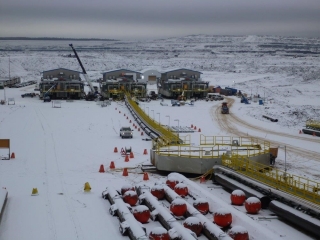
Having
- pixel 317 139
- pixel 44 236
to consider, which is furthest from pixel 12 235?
pixel 317 139

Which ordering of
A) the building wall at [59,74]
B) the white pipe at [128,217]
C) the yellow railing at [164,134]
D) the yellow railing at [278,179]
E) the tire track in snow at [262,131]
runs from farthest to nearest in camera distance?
1. the building wall at [59,74]
2. the yellow railing at [164,134]
3. the tire track in snow at [262,131]
4. the yellow railing at [278,179]
5. the white pipe at [128,217]

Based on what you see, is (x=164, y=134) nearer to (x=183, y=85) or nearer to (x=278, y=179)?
(x=278, y=179)

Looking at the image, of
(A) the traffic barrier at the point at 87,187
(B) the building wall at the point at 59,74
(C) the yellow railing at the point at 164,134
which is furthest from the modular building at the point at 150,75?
(A) the traffic barrier at the point at 87,187

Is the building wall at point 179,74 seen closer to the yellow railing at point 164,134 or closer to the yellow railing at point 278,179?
the yellow railing at point 164,134

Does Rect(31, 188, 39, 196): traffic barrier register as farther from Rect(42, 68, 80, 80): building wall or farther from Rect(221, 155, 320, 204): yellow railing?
Rect(42, 68, 80, 80): building wall

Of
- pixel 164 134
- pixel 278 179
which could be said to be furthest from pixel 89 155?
pixel 278 179

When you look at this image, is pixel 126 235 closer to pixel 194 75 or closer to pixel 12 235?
pixel 12 235
